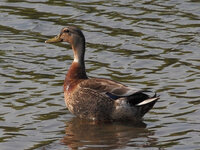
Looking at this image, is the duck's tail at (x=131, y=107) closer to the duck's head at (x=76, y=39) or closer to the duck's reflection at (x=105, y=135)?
the duck's reflection at (x=105, y=135)

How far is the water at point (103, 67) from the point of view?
1058 centimetres

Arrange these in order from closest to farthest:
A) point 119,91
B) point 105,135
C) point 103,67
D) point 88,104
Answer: point 105,135 < point 119,91 < point 88,104 < point 103,67

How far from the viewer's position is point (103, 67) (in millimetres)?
13984

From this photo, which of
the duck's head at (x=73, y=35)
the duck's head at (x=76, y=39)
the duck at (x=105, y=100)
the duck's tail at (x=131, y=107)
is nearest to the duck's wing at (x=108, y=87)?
the duck at (x=105, y=100)

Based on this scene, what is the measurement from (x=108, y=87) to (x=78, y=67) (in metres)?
1.06

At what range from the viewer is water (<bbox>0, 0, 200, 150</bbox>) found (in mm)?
10578

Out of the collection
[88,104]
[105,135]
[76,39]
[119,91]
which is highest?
[76,39]

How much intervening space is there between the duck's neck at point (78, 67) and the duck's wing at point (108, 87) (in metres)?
0.43

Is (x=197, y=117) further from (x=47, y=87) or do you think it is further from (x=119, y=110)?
(x=47, y=87)

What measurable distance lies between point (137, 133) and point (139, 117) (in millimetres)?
640

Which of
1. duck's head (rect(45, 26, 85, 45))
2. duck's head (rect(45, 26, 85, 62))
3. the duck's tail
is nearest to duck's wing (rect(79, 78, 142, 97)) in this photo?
the duck's tail

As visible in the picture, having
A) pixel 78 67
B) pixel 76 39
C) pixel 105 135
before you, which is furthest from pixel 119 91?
pixel 76 39

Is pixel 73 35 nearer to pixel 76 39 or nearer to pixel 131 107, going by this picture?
pixel 76 39

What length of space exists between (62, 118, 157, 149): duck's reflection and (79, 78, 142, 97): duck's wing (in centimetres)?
55
